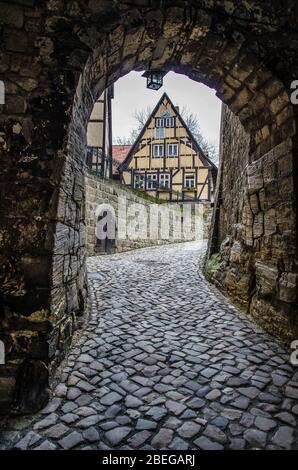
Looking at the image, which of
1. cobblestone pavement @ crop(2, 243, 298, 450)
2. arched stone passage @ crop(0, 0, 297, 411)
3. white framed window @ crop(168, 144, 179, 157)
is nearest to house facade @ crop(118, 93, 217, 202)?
white framed window @ crop(168, 144, 179, 157)

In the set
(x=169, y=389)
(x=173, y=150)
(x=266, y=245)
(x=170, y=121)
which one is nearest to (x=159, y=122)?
(x=170, y=121)

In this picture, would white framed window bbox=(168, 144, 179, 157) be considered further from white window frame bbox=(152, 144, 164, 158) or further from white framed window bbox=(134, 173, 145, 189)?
white framed window bbox=(134, 173, 145, 189)

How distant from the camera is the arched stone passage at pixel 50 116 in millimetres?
1870

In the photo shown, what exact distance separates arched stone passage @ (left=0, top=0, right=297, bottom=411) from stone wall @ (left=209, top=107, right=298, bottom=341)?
1.04m

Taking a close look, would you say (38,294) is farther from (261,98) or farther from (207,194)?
(207,194)

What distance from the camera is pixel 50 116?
6.25ft

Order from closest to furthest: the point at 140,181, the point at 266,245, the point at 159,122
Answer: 1. the point at 266,245
2. the point at 140,181
3. the point at 159,122

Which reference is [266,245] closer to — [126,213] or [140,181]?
[126,213]

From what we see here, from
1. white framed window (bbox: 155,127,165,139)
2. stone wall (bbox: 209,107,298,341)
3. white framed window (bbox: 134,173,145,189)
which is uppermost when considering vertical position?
white framed window (bbox: 155,127,165,139)

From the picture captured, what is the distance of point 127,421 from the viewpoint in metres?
1.68

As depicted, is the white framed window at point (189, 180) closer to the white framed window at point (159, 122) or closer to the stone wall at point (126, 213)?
the stone wall at point (126, 213)

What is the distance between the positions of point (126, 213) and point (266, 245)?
7404 millimetres

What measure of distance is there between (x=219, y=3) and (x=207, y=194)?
1616cm

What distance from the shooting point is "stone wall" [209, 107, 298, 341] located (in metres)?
2.53
